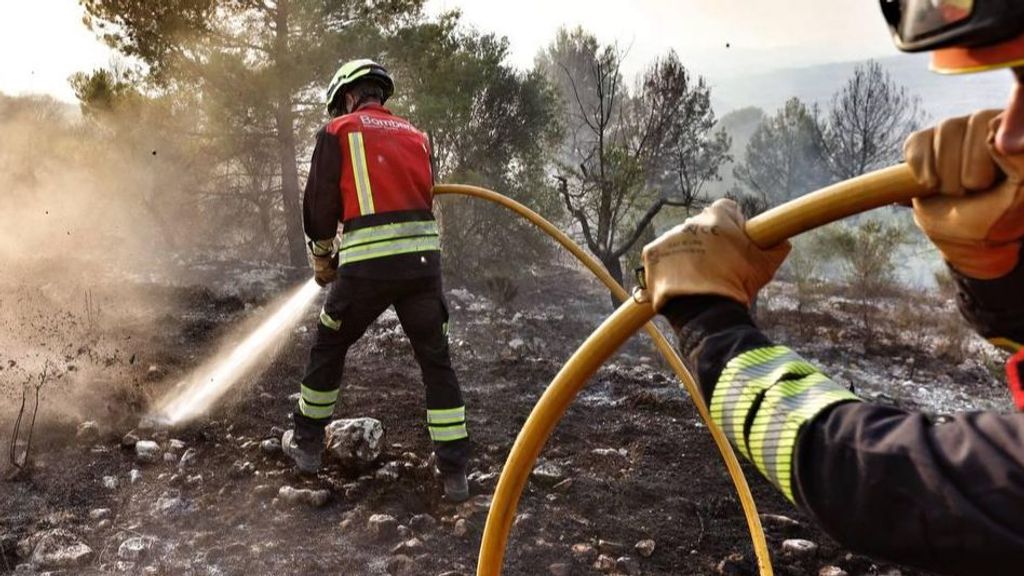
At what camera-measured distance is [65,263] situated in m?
9.55

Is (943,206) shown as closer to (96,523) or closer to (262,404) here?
(96,523)

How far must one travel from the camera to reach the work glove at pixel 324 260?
3670 mm

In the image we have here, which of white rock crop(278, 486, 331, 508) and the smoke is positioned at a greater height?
the smoke

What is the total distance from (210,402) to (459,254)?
733 centimetres

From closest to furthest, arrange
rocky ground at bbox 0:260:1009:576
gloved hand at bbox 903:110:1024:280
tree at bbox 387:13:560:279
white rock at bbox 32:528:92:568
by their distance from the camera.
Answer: gloved hand at bbox 903:110:1024:280
white rock at bbox 32:528:92:568
rocky ground at bbox 0:260:1009:576
tree at bbox 387:13:560:279

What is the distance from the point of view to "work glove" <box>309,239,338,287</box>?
3670 mm

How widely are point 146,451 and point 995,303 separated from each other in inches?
161

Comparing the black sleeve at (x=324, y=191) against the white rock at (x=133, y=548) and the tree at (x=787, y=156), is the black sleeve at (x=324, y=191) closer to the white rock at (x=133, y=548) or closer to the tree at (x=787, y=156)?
the white rock at (x=133, y=548)

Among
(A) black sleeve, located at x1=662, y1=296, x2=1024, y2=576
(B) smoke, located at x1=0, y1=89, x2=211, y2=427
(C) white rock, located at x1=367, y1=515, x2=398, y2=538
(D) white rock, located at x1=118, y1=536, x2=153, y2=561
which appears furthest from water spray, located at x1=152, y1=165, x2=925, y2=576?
(B) smoke, located at x1=0, y1=89, x2=211, y2=427

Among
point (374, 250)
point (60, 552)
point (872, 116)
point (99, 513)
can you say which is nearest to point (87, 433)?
point (99, 513)

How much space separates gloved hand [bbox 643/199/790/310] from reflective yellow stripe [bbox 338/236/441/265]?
2.22 meters

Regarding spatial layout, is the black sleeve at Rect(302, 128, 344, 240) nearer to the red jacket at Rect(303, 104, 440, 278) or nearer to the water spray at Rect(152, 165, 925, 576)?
the red jacket at Rect(303, 104, 440, 278)

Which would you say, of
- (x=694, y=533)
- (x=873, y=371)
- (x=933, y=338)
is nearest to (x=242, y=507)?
(x=694, y=533)

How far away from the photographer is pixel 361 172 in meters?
3.39
